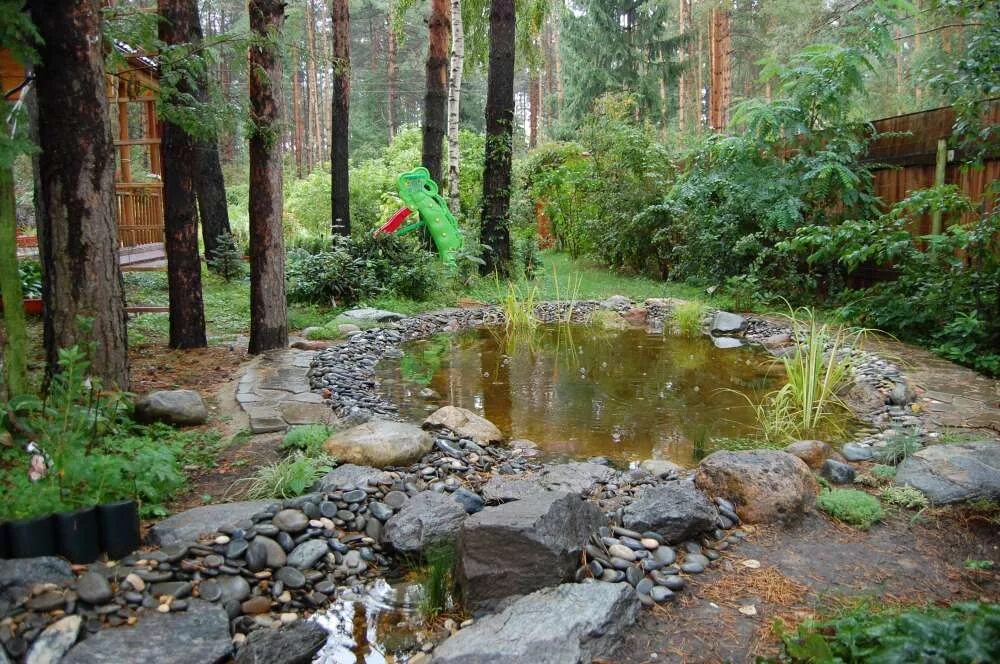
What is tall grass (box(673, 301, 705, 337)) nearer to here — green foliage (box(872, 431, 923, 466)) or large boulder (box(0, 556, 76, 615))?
green foliage (box(872, 431, 923, 466))

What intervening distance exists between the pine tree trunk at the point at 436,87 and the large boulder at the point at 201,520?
9269mm

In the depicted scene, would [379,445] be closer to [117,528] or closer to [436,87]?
[117,528]

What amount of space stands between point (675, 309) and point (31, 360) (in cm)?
603

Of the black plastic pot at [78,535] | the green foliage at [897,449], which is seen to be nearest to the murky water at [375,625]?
the black plastic pot at [78,535]

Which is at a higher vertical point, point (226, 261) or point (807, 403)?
point (226, 261)

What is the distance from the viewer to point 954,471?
10.9 ft

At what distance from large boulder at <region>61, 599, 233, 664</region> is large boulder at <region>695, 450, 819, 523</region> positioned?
7.16ft

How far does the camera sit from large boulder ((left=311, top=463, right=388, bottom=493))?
10.9ft

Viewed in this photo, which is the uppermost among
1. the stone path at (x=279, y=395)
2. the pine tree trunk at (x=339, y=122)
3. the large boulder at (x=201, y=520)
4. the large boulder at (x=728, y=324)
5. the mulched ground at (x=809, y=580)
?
the pine tree trunk at (x=339, y=122)

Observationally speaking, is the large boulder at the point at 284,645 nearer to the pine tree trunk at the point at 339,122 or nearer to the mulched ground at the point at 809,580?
the mulched ground at the point at 809,580

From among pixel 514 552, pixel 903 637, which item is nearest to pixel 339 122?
pixel 514 552

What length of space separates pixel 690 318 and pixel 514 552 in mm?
5384

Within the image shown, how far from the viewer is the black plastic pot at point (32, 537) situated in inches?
97.4

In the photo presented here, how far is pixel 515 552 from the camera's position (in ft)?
8.58
